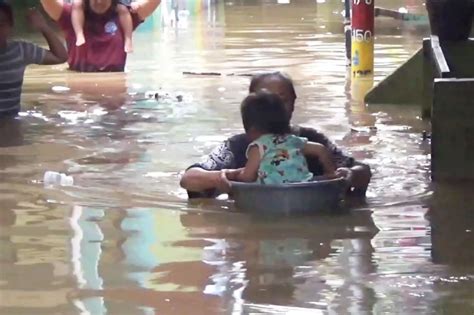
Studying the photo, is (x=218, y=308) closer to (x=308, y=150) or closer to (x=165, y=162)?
(x=308, y=150)

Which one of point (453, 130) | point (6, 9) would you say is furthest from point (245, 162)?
point (6, 9)

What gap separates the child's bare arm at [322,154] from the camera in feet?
20.1

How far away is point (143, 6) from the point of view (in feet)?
49.0

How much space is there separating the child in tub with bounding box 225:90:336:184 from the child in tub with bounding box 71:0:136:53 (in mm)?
8222

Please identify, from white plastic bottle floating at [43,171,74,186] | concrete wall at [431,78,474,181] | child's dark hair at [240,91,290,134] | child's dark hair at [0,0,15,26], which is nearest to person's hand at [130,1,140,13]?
child's dark hair at [0,0,15,26]

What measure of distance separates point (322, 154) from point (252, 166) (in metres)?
0.40

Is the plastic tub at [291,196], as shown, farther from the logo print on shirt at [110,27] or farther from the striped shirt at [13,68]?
the logo print on shirt at [110,27]

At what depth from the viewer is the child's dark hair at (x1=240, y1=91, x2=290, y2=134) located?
6020 millimetres

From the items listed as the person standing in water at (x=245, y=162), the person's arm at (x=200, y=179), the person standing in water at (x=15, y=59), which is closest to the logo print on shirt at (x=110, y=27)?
the person standing in water at (x=15, y=59)

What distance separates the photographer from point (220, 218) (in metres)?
6.00

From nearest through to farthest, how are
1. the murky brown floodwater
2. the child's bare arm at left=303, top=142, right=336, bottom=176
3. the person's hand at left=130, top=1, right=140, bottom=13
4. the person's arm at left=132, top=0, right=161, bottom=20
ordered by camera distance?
the murky brown floodwater < the child's bare arm at left=303, top=142, right=336, bottom=176 < the person's hand at left=130, top=1, right=140, bottom=13 < the person's arm at left=132, top=0, right=161, bottom=20

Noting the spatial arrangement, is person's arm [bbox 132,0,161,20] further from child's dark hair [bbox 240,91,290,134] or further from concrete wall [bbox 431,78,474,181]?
child's dark hair [bbox 240,91,290,134]

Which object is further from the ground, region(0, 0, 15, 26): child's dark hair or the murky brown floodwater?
region(0, 0, 15, 26): child's dark hair

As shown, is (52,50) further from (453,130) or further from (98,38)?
(98,38)
